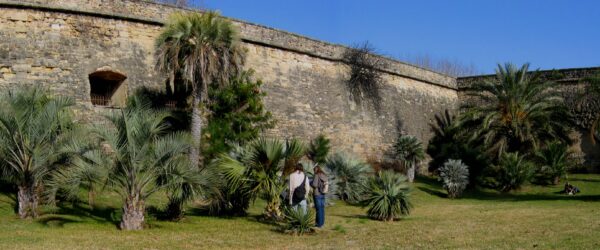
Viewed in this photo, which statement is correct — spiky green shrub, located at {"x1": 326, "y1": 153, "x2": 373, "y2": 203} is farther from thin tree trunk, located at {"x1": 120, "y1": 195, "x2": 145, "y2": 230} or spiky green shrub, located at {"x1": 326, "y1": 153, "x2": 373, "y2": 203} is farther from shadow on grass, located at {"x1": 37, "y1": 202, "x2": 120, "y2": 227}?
thin tree trunk, located at {"x1": 120, "y1": 195, "x2": 145, "y2": 230}

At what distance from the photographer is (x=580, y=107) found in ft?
89.4

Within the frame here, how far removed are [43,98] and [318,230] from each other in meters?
5.84

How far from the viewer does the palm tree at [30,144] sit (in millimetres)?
10539

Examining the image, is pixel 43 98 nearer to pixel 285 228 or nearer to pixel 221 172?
pixel 221 172

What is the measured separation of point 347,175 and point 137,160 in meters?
7.58

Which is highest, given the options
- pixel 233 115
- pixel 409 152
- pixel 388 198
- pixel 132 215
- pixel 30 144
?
pixel 233 115

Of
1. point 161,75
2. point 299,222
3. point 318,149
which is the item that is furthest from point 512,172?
point 299,222

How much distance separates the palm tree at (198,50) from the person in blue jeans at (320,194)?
4.38m

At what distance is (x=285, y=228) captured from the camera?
1012 centimetres

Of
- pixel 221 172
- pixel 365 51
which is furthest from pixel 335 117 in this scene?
pixel 221 172

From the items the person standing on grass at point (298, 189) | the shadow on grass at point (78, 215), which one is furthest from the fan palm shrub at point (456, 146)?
the shadow on grass at point (78, 215)

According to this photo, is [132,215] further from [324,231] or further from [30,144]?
[324,231]

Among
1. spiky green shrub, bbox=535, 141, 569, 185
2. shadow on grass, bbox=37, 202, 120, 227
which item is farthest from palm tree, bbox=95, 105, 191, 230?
spiky green shrub, bbox=535, 141, 569, 185

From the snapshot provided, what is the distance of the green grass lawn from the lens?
8.58 metres
